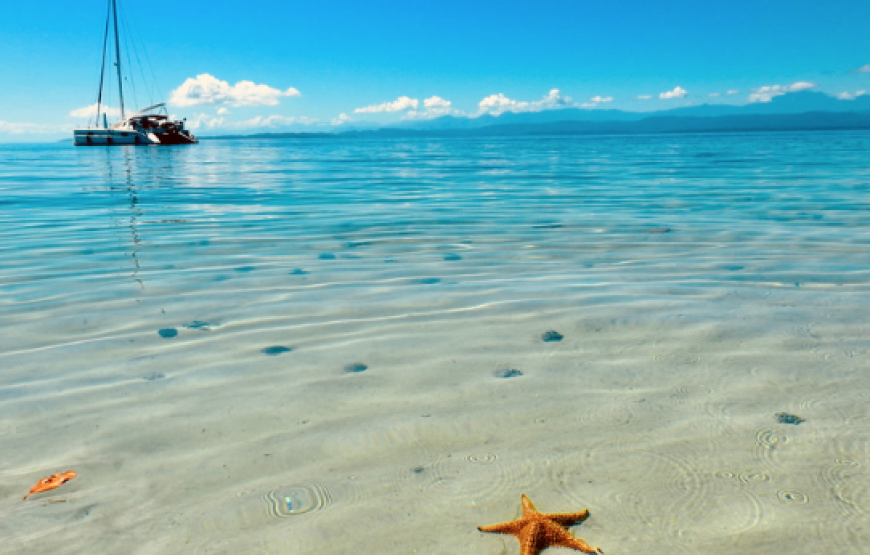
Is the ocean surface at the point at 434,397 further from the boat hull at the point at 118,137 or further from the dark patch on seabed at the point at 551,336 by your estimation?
the boat hull at the point at 118,137

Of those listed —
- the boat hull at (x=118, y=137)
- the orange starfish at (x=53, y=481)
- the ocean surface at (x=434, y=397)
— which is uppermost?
the boat hull at (x=118, y=137)

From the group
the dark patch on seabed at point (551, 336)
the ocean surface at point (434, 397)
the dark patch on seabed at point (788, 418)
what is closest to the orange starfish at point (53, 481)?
the ocean surface at point (434, 397)

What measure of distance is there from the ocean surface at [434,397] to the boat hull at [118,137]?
8419 cm

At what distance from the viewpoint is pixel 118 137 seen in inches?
3155

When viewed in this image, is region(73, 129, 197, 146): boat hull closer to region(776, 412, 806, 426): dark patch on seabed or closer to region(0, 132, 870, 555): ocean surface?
region(0, 132, 870, 555): ocean surface

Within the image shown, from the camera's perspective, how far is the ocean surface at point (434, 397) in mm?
2291

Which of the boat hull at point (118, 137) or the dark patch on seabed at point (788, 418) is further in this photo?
the boat hull at point (118, 137)

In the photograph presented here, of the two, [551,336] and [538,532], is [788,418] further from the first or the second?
[538,532]

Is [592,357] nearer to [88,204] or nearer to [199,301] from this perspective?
[199,301]

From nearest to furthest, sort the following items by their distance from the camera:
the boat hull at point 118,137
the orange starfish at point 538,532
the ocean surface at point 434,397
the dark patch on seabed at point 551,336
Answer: the orange starfish at point 538,532 → the ocean surface at point 434,397 → the dark patch on seabed at point 551,336 → the boat hull at point 118,137

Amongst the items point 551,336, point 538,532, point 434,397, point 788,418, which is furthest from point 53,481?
point 788,418

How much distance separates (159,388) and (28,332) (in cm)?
187

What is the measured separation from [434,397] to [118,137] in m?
91.4

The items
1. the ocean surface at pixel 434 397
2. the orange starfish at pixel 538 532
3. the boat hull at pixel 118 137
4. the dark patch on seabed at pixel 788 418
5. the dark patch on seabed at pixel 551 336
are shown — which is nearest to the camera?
the orange starfish at pixel 538 532
